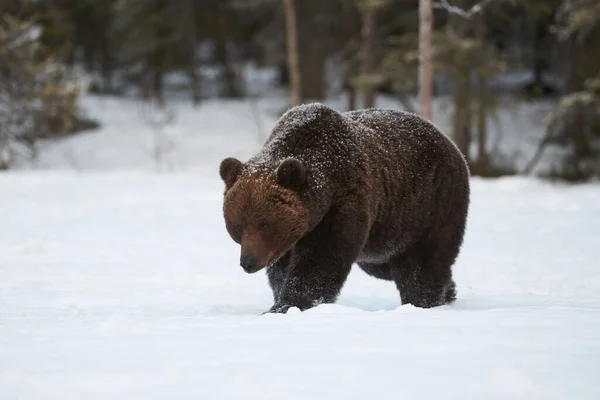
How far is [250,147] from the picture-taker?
2670cm

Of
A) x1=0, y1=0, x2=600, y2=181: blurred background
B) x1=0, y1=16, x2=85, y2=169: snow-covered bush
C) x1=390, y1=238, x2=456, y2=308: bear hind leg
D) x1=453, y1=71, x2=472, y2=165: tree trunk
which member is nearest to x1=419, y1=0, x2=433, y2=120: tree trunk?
x1=0, y1=0, x2=600, y2=181: blurred background

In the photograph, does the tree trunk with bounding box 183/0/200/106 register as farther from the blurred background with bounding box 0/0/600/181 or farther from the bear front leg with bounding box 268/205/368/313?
the bear front leg with bounding box 268/205/368/313

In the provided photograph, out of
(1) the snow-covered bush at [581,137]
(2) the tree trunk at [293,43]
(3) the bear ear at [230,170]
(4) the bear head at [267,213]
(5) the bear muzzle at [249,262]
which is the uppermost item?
(3) the bear ear at [230,170]

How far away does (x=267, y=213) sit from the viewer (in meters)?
5.13

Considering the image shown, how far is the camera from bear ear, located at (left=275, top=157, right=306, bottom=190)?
514cm

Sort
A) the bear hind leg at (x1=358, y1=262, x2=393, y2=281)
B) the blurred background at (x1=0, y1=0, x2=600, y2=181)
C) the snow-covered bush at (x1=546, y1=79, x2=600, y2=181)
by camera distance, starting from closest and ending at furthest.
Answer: the bear hind leg at (x1=358, y1=262, x2=393, y2=281), the snow-covered bush at (x1=546, y1=79, x2=600, y2=181), the blurred background at (x1=0, y1=0, x2=600, y2=181)

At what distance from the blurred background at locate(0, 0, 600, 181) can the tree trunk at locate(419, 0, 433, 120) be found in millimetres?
27

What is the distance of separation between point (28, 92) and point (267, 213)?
18798 millimetres

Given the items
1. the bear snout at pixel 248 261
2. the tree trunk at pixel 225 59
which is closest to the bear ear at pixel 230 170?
the bear snout at pixel 248 261

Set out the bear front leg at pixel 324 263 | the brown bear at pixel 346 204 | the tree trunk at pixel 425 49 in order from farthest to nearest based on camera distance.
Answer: the tree trunk at pixel 425 49 < the bear front leg at pixel 324 263 < the brown bear at pixel 346 204

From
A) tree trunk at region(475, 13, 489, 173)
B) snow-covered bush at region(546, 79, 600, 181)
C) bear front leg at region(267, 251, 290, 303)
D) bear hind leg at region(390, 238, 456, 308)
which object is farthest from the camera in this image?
tree trunk at region(475, 13, 489, 173)

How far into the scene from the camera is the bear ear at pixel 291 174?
5141mm

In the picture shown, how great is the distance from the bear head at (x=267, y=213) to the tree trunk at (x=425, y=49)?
11050mm

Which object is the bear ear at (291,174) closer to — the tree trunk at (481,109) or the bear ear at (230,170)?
the bear ear at (230,170)
